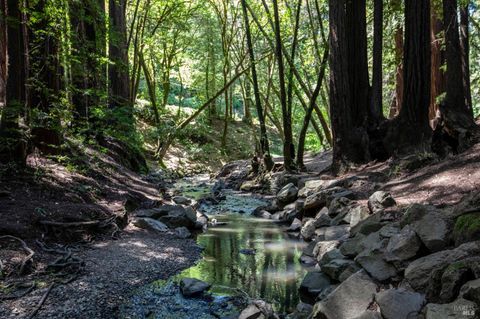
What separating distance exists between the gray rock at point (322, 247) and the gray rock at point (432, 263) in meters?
2.30

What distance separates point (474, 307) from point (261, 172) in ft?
42.4

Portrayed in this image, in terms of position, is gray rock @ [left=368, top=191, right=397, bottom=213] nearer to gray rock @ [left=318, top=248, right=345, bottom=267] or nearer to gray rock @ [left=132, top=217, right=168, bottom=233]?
gray rock @ [left=318, top=248, right=345, bottom=267]

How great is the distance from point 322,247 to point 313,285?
1.36m

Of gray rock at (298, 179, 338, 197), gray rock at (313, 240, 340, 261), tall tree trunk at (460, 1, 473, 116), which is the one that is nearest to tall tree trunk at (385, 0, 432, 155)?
tall tree trunk at (460, 1, 473, 116)

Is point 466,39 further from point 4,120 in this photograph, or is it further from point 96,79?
point 4,120

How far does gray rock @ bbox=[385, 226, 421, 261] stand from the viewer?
477 cm

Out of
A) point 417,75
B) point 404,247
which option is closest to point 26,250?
point 404,247

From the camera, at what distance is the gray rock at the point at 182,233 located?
8211mm

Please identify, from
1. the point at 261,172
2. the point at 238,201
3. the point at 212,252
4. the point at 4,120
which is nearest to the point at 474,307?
the point at 212,252

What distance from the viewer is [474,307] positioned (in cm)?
319

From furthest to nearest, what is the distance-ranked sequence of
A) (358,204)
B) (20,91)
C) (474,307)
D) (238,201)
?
(238,201) < (358,204) < (20,91) < (474,307)

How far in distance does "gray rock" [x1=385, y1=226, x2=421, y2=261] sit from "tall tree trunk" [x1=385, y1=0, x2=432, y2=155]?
17.3 feet

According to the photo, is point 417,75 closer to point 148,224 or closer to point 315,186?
point 315,186

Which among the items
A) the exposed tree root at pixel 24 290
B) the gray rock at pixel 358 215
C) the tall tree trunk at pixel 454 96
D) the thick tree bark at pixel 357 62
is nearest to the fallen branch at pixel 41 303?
the exposed tree root at pixel 24 290
